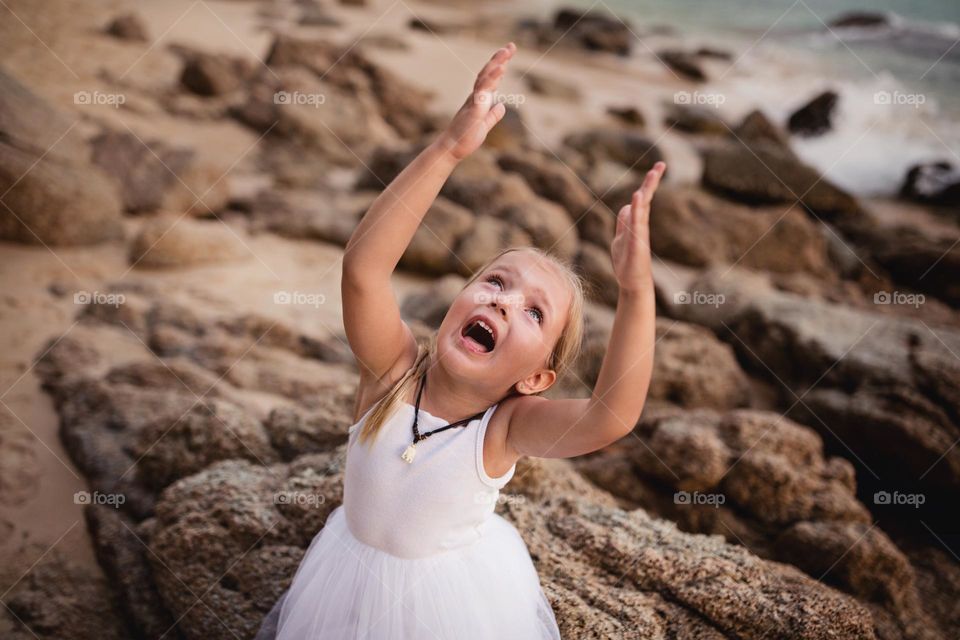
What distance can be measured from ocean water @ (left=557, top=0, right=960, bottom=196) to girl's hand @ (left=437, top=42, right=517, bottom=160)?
1182cm

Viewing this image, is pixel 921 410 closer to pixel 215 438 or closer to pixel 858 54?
pixel 215 438

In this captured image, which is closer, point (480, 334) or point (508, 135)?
point (480, 334)

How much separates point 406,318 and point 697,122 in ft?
30.2

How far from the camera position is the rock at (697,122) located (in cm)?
1275

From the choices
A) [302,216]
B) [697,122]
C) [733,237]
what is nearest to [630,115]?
[697,122]

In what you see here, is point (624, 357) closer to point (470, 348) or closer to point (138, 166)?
point (470, 348)

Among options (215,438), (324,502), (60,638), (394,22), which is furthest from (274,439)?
(394,22)

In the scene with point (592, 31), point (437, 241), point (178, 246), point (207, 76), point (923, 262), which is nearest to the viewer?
point (178, 246)

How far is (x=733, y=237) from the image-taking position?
8.12 metres

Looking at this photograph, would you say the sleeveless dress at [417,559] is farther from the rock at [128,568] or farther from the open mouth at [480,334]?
the rock at [128,568]

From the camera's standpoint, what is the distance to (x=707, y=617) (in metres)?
2.20

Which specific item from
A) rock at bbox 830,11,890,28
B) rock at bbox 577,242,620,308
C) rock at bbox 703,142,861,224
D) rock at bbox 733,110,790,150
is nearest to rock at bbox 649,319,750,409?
rock at bbox 577,242,620,308

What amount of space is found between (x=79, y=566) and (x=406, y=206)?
2070 mm

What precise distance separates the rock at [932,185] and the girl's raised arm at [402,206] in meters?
11.7
